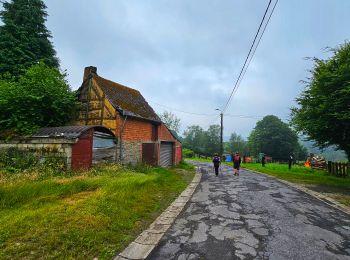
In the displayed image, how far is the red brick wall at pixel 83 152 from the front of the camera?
1191 centimetres

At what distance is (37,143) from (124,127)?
5766 mm

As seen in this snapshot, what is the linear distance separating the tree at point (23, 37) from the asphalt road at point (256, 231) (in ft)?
66.5

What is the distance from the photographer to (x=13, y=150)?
12.7 meters

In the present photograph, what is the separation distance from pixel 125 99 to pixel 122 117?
3.03m

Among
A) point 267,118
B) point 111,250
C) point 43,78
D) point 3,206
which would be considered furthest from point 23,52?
point 267,118

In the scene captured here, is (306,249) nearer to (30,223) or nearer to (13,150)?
(30,223)

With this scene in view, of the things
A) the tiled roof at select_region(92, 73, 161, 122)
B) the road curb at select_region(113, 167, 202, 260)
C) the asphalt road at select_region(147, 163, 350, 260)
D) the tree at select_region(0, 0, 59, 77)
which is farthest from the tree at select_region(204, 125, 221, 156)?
the road curb at select_region(113, 167, 202, 260)

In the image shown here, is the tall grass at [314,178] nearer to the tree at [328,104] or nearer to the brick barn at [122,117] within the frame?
the tree at [328,104]

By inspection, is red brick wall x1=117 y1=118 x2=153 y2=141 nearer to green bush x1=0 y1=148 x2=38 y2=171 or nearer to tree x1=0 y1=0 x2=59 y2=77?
green bush x1=0 y1=148 x2=38 y2=171

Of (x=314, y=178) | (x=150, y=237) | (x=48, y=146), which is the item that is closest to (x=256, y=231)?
(x=150, y=237)

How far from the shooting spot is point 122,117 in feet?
55.6

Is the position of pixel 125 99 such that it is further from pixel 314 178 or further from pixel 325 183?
pixel 314 178

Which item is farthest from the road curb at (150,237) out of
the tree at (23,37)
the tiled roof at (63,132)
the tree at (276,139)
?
the tree at (276,139)

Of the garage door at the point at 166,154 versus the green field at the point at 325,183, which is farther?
the garage door at the point at 166,154
